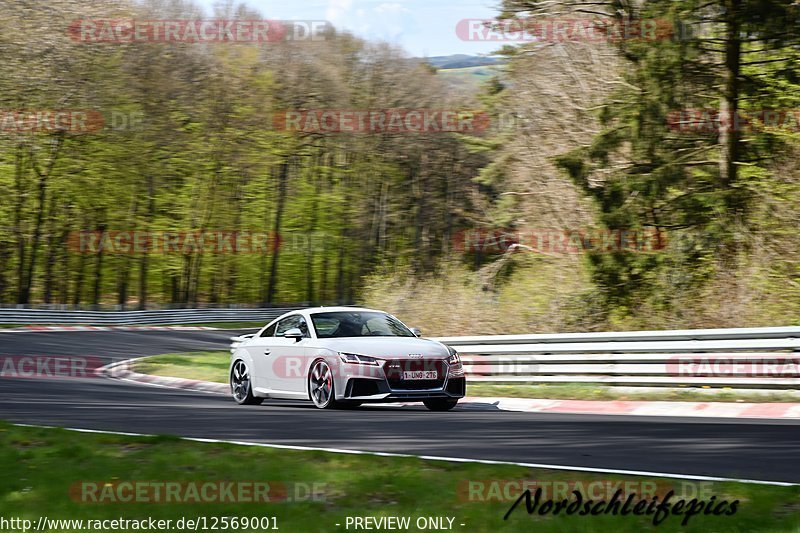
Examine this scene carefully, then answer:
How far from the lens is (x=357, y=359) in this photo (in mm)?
13867

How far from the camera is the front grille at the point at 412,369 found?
45.3 feet

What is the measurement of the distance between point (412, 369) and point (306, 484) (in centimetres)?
642

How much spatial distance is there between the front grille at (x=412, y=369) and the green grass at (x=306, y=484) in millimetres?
4545

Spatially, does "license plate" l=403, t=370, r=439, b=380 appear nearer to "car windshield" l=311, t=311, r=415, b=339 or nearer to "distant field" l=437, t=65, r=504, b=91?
"car windshield" l=311, t=311, r=415, b=339

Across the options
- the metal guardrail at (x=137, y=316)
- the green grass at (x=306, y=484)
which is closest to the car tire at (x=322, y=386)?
the green grass at (x=306, y=484)

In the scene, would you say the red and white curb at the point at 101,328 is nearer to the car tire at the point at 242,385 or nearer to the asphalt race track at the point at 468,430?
the car tire at the point at 242,385

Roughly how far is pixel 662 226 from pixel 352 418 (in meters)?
12.4

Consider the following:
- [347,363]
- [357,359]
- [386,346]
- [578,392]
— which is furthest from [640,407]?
[347,363]

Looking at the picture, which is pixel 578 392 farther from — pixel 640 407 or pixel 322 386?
pixel 322 386

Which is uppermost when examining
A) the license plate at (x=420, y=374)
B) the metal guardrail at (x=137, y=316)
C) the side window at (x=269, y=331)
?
the side window at (x=269, y=331)

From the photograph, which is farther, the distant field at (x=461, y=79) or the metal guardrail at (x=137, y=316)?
the distant field at (x=461, y=79)

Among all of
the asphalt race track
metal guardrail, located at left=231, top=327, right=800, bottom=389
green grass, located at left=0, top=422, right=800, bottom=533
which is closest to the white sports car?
the asphalt race track

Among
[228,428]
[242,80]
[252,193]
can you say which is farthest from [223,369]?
[252,193]

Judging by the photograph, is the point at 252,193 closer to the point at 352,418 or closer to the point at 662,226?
the point at 662,226
